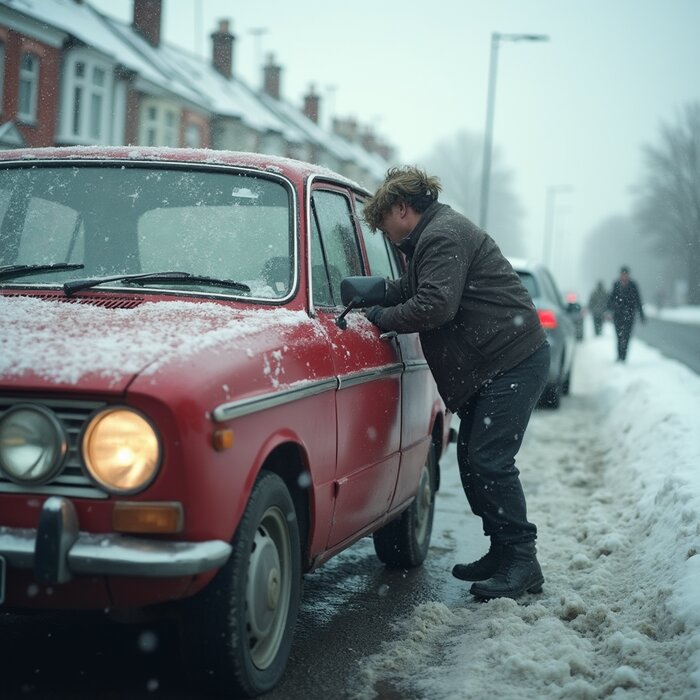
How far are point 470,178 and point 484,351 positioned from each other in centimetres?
11288

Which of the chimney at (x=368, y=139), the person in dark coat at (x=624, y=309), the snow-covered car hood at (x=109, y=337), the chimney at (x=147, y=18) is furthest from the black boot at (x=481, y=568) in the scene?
the chimney at (x=368, y=139)

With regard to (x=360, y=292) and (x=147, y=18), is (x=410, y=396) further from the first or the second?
(x=147, y=18)

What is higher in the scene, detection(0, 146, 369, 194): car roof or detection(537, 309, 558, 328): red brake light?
detection(0, 146, 369, 194): car roof

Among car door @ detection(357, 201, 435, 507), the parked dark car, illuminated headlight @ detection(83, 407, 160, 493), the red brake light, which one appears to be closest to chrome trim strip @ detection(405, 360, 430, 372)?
car door @ detection(357, 201, 435, 507)

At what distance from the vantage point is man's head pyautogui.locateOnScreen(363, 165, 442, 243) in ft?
17.2

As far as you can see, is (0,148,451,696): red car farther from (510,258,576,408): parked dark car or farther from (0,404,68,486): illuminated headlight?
Result: (510,258,576,408): parked dark car

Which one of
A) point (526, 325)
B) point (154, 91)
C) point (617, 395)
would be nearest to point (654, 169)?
point (154, 91)

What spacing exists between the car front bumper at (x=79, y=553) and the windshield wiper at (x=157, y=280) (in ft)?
3.93

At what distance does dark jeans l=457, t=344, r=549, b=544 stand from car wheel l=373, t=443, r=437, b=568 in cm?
50

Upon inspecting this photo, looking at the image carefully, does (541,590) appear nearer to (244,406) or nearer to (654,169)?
(244,406)

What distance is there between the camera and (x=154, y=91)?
32.2 metres

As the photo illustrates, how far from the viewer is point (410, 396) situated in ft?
17.7

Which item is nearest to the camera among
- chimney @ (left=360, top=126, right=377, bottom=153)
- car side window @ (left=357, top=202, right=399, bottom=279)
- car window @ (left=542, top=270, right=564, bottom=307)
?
car side window @ (left=357, top=202, right=399, bottom=279)

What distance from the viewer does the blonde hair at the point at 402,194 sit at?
5.23 metres
